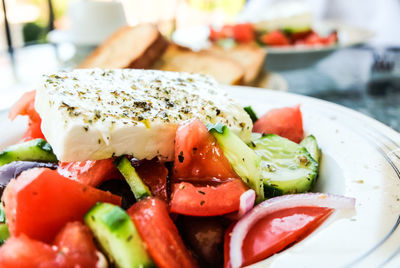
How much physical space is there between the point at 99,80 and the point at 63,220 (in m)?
0.63

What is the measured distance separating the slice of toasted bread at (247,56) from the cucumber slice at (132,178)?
193 centimetres

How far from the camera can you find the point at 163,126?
1.27 meters

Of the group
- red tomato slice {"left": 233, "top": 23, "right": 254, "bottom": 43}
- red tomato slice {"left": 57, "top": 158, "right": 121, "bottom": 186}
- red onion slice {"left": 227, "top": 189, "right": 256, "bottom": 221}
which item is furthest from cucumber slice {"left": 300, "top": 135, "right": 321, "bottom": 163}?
red tomato slice {"left": 233, "top": 23, "right": 254, "bottom": 43}

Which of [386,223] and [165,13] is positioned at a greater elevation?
[386,223]

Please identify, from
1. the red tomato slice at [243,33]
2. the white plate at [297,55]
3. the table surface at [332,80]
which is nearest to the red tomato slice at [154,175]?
the table surface at [332,80]

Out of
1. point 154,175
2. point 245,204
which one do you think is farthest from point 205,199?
point 154,175

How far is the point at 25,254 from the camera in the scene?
898mm

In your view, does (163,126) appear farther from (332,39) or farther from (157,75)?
(332,39)

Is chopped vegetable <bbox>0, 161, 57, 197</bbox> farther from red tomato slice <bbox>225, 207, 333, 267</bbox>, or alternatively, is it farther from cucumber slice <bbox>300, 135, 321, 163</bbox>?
cucumber slice <bbox>300, 135, 321, 163</bbox>

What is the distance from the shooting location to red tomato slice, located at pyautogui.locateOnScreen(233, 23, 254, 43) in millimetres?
4082

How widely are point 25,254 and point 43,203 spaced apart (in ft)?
0.49

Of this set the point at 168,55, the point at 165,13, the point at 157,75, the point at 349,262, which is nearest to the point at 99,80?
the point at 157,75

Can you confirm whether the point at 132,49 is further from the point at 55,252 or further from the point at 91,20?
the point at 55,252

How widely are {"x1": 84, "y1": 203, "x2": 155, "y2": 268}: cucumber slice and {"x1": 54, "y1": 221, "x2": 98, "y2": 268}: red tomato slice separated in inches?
1.1
